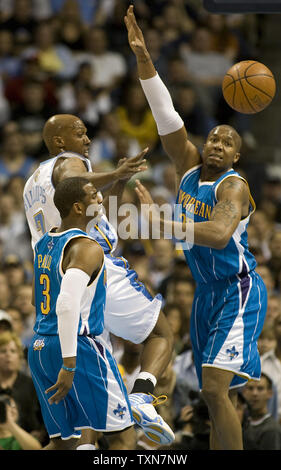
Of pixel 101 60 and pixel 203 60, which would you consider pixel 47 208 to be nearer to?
pixel 101 60

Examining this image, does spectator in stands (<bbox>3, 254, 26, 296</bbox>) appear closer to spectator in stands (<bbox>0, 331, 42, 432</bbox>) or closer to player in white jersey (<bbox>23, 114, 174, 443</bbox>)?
spectator in stands (<bbox>0, 331, 42, 432</bbox>)

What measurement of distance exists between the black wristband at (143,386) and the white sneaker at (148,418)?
0.06 meters

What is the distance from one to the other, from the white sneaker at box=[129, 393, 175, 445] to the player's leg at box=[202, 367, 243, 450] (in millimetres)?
333

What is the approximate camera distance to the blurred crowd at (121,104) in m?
9.66

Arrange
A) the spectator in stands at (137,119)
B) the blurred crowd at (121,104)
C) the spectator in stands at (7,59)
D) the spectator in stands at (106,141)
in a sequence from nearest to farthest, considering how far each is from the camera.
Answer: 1. the blurred crowd at (121,104)
2. the spectator in stands at (106,141)
3. the spectator in stands at (137,119)
4. the spectator in stands at (7,59)

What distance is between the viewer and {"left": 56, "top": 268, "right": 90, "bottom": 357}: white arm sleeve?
504 cm

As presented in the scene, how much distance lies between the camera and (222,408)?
230 inches

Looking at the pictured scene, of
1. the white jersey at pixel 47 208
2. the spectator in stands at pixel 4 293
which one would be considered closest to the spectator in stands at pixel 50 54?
the spectator in stands at pixel 4 293

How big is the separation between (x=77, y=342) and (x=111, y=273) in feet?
3.11

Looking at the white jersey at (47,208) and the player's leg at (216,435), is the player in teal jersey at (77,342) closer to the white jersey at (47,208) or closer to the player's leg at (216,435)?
the white jersey at (47,208)

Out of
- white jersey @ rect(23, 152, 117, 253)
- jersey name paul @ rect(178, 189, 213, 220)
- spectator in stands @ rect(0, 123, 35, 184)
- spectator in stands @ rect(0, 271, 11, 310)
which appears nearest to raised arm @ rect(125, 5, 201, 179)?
jersey name paul @ rect(178, 189, 213, 220)
